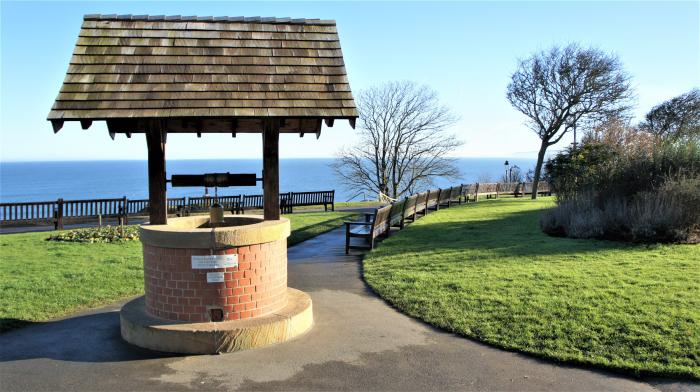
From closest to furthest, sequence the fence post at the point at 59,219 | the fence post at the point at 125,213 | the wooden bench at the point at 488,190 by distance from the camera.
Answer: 1. the fence post at the point at 59,219
2. the fence post at the point at 125,213
3. the wooden bench at the point at 488,190

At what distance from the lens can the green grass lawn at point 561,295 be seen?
5609 mm

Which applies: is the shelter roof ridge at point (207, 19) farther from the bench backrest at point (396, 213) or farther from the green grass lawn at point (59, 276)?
the bench backrest at point (396, 213)

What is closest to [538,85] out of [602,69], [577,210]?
[602,69]

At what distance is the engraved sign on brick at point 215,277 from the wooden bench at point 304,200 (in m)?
16.8

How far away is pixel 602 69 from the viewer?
3072cm

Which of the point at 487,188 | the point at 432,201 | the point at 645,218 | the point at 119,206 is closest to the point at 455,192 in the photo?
the point at 432,201

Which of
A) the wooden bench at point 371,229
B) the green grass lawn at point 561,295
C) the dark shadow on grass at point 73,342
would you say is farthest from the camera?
the wooden bench at point 371,229

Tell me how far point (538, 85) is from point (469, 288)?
28.4 meters

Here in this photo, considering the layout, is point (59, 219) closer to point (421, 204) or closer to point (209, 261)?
point (421, 204)

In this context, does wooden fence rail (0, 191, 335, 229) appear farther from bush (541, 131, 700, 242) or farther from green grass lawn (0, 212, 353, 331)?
bush (541, 131, 700, 242)

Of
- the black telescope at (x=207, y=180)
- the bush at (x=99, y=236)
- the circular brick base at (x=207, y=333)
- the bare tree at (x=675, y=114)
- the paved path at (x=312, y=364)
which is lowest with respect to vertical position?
the paved path at (x=312, y=364)

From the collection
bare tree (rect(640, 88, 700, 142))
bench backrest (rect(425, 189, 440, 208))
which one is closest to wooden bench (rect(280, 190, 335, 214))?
bench backrest (rect(425, 189, 440, 208))

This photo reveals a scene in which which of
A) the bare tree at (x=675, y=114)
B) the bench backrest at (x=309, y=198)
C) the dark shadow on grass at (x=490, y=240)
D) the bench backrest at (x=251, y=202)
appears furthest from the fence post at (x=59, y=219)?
the bare tree at (x=675, y=114)

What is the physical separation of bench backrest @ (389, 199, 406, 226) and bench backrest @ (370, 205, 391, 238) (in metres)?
0.36
